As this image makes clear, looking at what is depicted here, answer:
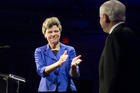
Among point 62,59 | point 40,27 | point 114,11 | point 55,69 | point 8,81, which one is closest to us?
point 114,11

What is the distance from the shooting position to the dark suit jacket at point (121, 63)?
181 centimetres

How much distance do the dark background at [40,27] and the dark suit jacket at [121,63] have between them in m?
3.02

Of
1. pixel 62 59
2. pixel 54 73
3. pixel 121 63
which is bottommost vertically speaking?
pixel 54 73

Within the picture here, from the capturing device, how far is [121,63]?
1.82 meters

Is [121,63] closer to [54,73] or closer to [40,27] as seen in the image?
[54,73]

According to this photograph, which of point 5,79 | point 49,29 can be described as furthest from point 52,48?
point 5,79

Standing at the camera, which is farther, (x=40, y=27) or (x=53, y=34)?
(x=40, y=27)

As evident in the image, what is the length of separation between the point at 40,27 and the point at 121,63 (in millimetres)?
4259

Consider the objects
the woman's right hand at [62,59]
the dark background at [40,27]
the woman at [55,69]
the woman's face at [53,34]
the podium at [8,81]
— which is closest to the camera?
the podium at [8,81]

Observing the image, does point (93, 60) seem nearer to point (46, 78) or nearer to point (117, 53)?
point (46, 78)

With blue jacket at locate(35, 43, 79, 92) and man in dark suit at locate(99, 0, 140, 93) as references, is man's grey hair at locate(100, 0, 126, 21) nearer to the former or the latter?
man in dark suit at locate(99, 0, 140, 93)

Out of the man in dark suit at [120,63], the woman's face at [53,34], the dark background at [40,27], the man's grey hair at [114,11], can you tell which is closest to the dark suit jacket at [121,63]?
the man in dark suit at [120,63]

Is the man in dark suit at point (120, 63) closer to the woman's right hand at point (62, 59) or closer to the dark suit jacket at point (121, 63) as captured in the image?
the dark suit jacket at point (121, 63)

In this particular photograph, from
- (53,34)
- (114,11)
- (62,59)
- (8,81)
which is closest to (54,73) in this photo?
(62,59)
